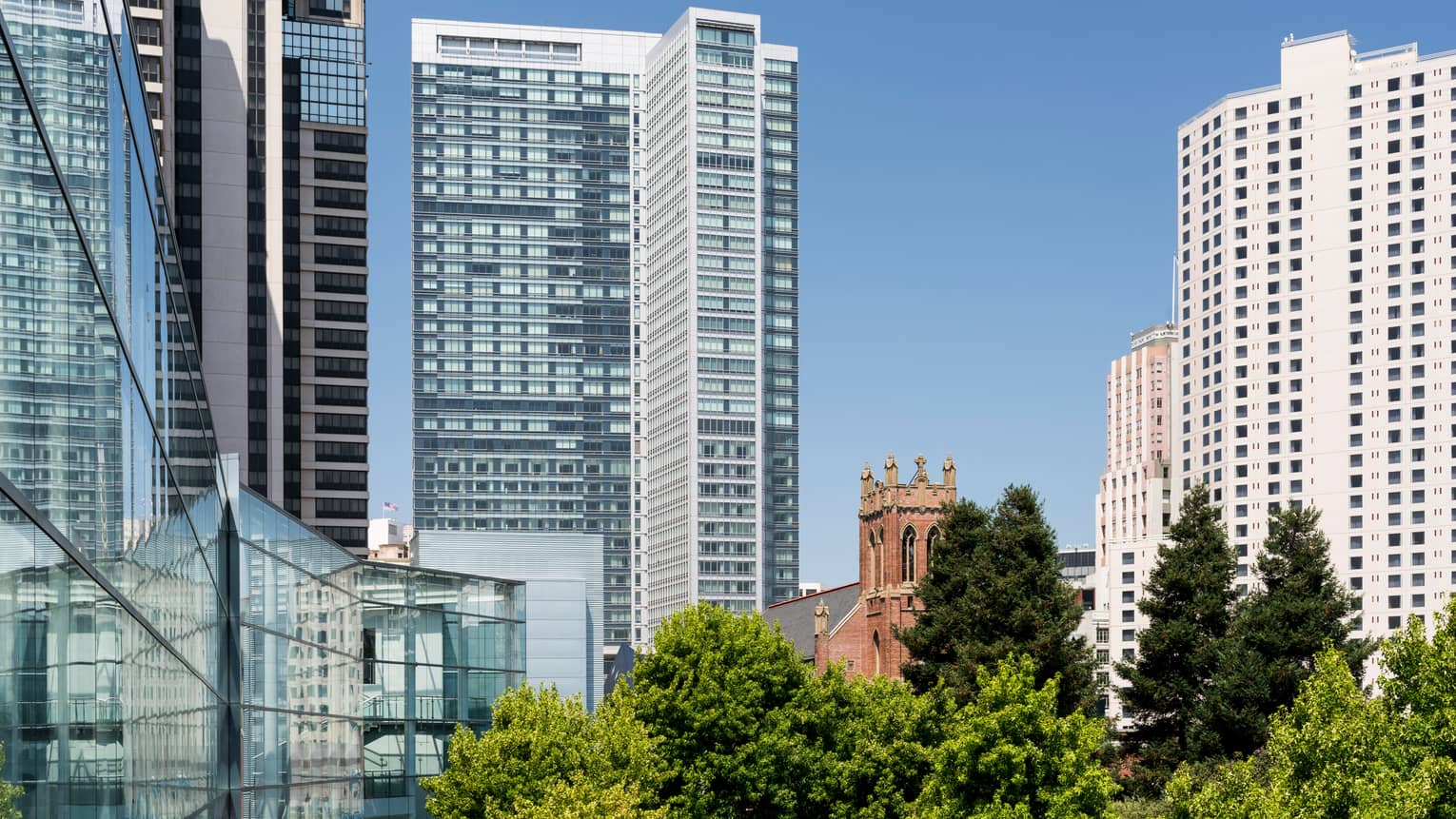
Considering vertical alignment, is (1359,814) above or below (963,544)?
below

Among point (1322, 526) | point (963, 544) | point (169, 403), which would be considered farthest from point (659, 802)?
point (1322, 526)

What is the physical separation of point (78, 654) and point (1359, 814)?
24729mm

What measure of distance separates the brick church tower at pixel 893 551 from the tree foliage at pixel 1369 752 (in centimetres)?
7783

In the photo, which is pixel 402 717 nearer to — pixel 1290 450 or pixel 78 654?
pixel 78 654

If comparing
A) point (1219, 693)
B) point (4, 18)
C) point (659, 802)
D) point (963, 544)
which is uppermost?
point (4, 18)

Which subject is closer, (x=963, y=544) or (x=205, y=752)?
(x=205, y=752)

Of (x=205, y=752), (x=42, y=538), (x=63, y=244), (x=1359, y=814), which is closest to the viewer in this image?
(x=42, y=538)

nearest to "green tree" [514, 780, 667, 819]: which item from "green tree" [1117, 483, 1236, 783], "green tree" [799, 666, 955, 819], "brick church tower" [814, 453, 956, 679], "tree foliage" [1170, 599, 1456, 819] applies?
"green tree" [799, 666, 955, 819]

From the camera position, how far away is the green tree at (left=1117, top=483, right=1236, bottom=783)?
63125mm

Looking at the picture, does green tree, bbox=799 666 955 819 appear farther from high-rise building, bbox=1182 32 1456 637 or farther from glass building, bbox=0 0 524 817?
high-rise building, bbox=1182 32 1456 637

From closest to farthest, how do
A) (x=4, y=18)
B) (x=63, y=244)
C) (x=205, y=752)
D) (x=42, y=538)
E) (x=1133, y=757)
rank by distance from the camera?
(x=4, y=18), (x=42, y=538), (x=63, y=244), (x=205, y=752), (x=1133, y=757)

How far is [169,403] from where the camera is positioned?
20875 mm

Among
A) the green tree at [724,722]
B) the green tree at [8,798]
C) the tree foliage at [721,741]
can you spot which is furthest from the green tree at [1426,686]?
the green tree at [724,722]

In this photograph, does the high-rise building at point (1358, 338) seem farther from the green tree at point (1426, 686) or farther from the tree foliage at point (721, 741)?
the green tree at point (1426, 686)
